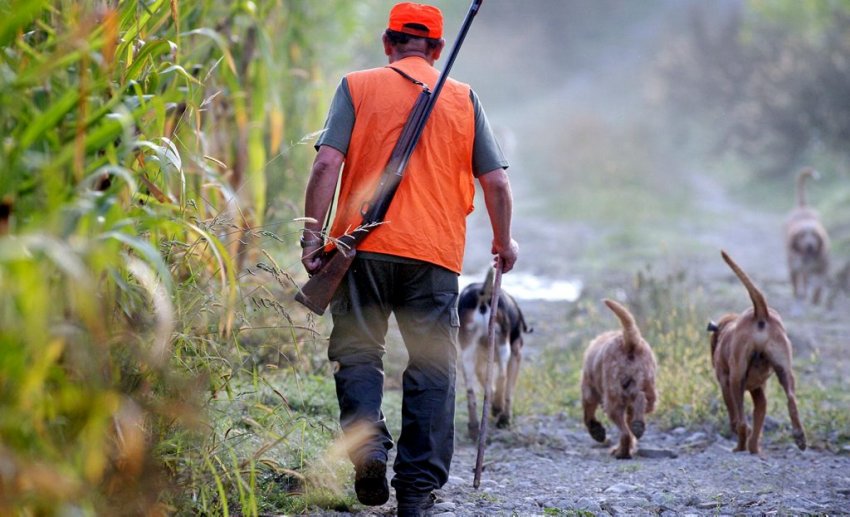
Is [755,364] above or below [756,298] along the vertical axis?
below

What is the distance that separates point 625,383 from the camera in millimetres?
6621

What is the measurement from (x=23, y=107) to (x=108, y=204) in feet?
1.31

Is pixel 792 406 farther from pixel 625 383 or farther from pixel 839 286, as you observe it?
pixel 839 286

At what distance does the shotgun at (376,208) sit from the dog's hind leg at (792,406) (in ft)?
9.52

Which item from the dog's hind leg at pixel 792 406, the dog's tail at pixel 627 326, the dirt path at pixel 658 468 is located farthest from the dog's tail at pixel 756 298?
the dirt path at pixel 658 468

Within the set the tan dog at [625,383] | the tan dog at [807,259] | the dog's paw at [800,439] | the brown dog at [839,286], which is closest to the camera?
the dog's paw at [800,439]

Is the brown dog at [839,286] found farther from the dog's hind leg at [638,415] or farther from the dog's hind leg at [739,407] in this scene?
the dog's hind leg at [638,415]

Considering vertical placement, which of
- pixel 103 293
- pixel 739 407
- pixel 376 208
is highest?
pixel 376 208

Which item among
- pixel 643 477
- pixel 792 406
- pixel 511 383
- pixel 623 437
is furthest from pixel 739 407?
pixel 511 383

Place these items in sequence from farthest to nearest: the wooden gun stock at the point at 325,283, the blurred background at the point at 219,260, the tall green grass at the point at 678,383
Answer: the tall green grass at the point at 678,383 → the wooden gun stock at the point at 325,283 → the blurred background at the point at 219,260

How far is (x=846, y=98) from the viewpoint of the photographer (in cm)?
2262

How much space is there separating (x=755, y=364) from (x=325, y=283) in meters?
3.02

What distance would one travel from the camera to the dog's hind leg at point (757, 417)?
6551mm

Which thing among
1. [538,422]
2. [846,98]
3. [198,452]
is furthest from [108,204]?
[846,98]
